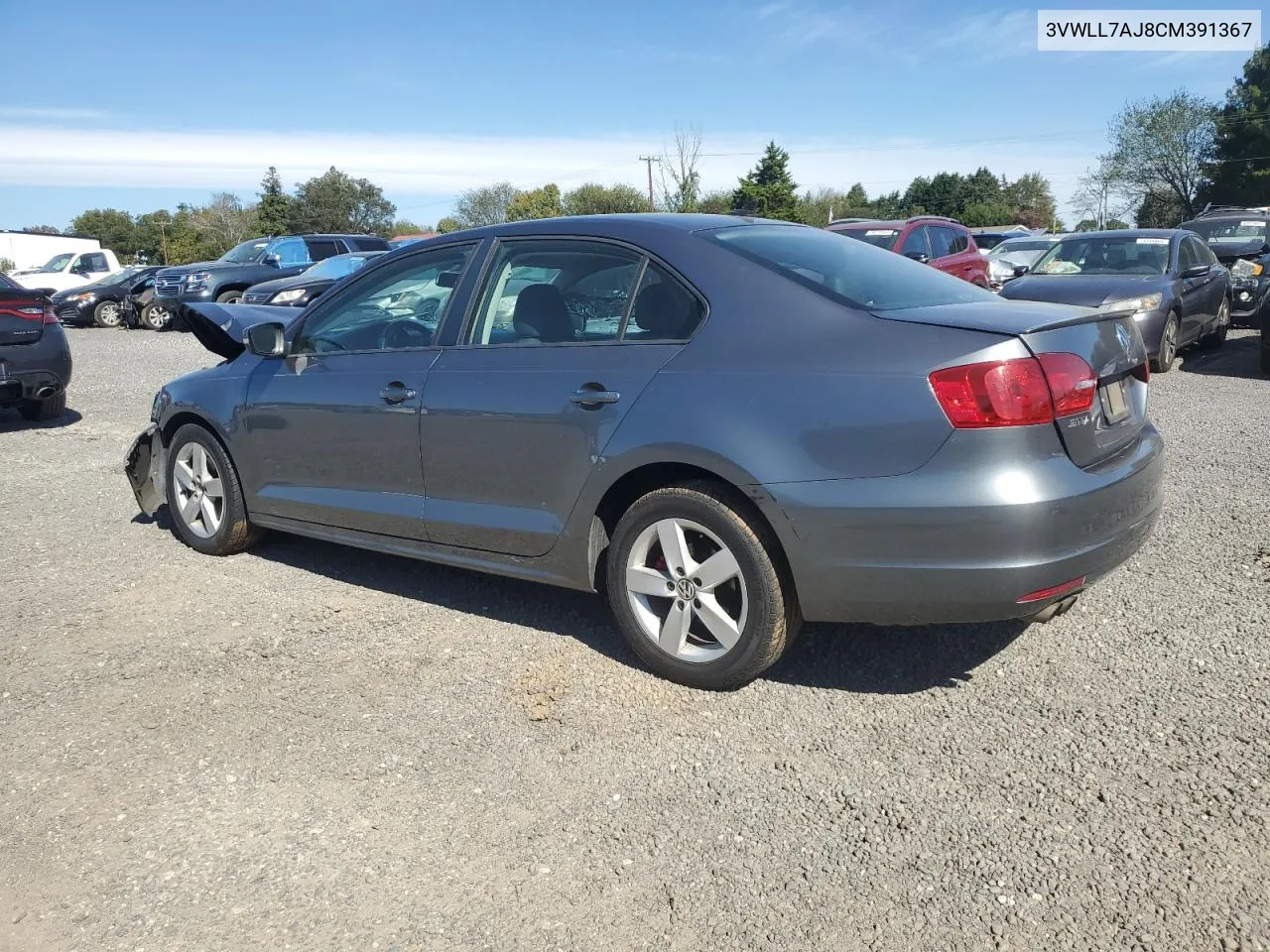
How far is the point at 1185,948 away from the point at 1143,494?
1.67m

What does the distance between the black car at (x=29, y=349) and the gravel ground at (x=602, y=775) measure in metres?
5.25

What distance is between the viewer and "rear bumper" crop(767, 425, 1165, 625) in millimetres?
3117

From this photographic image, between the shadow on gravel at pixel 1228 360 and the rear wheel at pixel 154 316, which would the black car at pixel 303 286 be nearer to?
the rear wheel at pixel 154 316

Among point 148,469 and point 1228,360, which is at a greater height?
point 148,469

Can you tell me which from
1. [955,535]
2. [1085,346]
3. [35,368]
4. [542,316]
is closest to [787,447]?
[955,535]

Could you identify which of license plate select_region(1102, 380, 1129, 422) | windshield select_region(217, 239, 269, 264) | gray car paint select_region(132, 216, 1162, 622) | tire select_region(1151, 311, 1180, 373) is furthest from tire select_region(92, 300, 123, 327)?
license plate select_region(1102, 380, 1129, 422)

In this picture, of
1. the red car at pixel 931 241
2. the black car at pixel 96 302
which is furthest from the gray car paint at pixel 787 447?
the black car at pixel 96 302

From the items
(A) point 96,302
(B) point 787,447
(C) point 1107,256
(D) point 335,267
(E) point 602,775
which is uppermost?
(D) point 335,267

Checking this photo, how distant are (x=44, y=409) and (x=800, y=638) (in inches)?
356

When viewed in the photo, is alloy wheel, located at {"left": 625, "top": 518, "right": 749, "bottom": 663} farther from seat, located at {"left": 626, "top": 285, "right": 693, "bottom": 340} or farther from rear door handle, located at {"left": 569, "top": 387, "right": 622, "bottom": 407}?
seat, located at {"left": 626, "top": 285, "right": 693, "bottom": 340}

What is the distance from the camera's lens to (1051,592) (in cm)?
322

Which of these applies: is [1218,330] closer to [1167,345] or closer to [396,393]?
[1167,345]

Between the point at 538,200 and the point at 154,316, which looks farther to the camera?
the point at 538,200

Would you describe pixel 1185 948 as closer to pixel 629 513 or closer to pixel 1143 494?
pixel 1143 494
